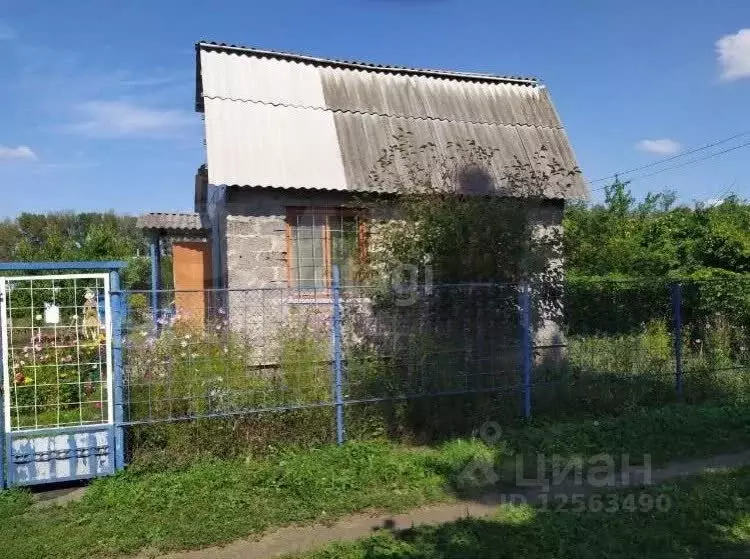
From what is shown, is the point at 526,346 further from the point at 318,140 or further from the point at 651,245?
the point at 651,245

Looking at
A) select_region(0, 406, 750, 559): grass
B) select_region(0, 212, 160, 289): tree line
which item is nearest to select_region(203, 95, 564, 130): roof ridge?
select_region(0, 406, 750, 559): grass

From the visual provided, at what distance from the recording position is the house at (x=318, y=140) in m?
8.23

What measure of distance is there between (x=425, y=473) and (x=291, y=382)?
1.61 metres

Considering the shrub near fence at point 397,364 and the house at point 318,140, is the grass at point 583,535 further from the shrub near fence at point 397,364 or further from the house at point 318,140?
the house at point 318,140

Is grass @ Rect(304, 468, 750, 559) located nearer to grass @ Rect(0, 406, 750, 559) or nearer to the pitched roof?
grass @ Rect(0, 406, 750, 559)

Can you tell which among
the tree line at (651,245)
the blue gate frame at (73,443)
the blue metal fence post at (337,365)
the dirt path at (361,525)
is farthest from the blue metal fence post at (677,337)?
the blue gate frame at (73,443)

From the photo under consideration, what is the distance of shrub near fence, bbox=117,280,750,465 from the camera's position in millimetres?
5918

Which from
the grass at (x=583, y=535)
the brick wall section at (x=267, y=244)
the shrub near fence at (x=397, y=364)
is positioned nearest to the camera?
the grass at (x=583, y=535)

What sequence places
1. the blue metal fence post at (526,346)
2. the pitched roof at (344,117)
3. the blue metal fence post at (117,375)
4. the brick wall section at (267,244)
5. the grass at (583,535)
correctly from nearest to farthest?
1. the grass at (583,535)
2. the blue metal fence post at (117,375)
3. the blue metal fence post at (526,346)
4. the brick wall section at (267,244)
5. the pitched roof at (344,117)

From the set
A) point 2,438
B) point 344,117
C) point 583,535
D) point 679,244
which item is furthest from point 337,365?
point 679,244

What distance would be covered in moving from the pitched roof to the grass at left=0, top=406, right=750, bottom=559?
338cm

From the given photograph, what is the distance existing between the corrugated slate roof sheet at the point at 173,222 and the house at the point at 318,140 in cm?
109

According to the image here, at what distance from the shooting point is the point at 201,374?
5.99m

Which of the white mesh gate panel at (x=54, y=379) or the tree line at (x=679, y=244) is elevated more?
the tree line at (x=679, y=244)
